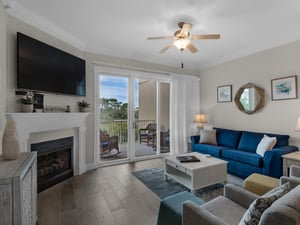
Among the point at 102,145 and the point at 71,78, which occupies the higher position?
the point at 71,78

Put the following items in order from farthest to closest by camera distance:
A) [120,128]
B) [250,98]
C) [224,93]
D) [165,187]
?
[224,93]
[120,128]
[250,98]
[165,187]

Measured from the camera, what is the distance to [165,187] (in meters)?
2.91

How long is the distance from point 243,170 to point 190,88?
2.73 metres

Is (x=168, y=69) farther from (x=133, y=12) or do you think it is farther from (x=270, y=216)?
(x=270, y=216)

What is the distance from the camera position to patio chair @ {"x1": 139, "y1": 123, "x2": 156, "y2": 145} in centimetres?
476

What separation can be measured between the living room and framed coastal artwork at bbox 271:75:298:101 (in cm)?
8

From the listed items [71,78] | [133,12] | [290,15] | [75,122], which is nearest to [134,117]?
[75,122]

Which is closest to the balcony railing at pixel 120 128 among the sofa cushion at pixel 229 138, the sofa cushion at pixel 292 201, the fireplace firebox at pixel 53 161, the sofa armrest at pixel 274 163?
the fireplace firebox at pixel 53 161

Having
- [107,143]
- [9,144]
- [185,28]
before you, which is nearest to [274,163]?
[185,28]

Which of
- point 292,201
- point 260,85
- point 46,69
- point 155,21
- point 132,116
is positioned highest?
point 155,21

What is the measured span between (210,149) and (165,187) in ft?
4.96

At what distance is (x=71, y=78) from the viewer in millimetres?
3250

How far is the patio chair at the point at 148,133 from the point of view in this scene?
187 inches

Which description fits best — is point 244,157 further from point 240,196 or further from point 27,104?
point 27,104
